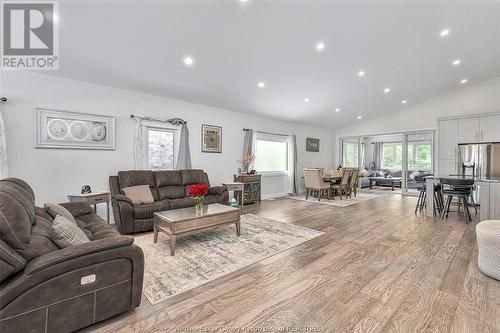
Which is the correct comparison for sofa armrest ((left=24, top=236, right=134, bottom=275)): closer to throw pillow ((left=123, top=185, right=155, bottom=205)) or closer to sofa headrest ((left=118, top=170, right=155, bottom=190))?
throw pillow ((left=123, top=185, right=155, bottom=205))

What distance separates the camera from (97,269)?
1589 millimetres

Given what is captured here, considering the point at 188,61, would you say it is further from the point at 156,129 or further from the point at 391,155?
the point at 391,155

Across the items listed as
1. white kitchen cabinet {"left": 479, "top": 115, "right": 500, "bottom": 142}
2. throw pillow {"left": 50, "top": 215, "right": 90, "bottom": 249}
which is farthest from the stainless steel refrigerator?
throw pillow {"left": 50, "top": 215, "right": 90, "bottom": 249}

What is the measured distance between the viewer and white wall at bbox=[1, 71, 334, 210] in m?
3.47

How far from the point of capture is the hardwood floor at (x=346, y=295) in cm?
166

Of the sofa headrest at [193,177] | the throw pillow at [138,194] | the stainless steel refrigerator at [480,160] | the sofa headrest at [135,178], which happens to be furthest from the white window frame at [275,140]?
the stainless steel refrigerator at [480,160]

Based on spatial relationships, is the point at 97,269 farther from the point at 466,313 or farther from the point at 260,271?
the point at 466,313

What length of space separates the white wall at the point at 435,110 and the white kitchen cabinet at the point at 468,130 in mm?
338

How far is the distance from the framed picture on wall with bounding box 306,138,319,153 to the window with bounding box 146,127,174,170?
17.2 ft

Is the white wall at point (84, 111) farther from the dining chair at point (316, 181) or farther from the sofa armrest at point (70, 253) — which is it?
the sofa armrest at point (70, 253)

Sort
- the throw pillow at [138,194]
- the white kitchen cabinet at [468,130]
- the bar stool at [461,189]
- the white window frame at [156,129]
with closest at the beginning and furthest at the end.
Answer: the throw pillow at [138,194]
the bar stool at [461,189]
the white window frame at [156,129]
the white kitchen cabinet at [468,130]

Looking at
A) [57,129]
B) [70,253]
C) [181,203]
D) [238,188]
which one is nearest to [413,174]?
[238,188]

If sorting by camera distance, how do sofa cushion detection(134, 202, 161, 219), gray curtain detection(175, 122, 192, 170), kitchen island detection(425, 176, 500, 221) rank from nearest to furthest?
sofa cushion detection(134, 202, 161, 219) < kitchen island detection(425, 176, 500, 221) < gray curtain detection(175, 122, 192, 170)

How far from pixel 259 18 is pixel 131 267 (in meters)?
3.22
